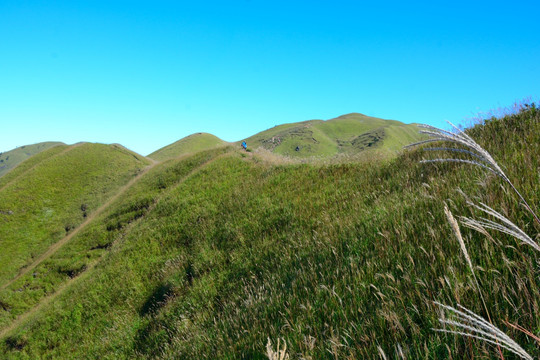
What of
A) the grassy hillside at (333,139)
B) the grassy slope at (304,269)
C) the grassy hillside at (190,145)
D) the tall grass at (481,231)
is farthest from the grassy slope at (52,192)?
the grassy hillside at (333,139)

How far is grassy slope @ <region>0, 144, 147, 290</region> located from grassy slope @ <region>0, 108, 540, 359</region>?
A: 1516 centimetres

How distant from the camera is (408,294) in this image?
106 inches

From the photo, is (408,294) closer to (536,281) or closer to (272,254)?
(536,281)

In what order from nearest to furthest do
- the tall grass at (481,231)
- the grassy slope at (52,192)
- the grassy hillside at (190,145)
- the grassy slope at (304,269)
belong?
1. the tall grass at (481,231)
2. the grassy slope at (304,269)
3. the grassy slope at (52,192)
4. the grassy hillside at (190,145)

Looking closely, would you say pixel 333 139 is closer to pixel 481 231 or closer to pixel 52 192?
pixel 52 192

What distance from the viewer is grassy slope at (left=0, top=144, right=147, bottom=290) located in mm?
33844

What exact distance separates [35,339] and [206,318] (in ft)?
42.7

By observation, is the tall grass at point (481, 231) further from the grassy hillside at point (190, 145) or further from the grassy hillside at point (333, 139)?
the grassy hillside at point (333, 139)

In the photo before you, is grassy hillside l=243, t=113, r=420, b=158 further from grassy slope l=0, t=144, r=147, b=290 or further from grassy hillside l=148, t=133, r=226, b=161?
grassy slope l=0, t=144, r=147, b=290

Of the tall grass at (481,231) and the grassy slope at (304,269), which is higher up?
→ the tall grass at (481,231)

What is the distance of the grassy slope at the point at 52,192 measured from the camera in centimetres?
3384

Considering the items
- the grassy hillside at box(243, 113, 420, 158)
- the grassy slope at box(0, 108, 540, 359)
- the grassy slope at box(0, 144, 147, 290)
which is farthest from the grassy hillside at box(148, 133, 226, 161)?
the grassy slope at box(0, 108, 540, 359)

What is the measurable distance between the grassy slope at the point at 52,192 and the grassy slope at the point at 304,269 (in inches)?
597

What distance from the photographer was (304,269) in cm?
446
